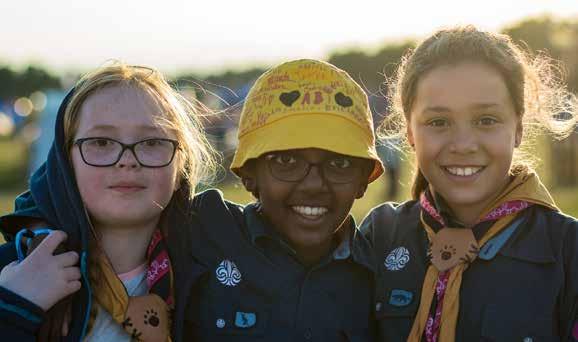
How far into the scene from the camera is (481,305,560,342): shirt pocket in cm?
289

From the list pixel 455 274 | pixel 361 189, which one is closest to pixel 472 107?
pixel 361 189

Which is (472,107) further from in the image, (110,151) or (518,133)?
(110,151)

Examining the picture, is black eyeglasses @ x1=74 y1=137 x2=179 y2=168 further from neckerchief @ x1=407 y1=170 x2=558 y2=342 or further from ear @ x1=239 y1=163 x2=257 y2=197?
neckerchief @ x1=407 y1=170 x2=558 y2=342

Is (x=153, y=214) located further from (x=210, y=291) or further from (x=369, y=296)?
(x=369, y=296)

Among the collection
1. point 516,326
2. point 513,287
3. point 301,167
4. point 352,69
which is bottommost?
point 352,69

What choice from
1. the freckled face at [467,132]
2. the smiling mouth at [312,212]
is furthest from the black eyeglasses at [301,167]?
the freckled face at [467,132]

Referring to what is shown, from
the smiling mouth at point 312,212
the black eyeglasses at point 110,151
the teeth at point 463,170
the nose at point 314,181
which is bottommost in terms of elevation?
the smiling mouth at point 312,212

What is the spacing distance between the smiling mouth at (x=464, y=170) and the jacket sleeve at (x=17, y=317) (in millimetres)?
1662

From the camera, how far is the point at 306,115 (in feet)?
10.1

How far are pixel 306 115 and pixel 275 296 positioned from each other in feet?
2.33

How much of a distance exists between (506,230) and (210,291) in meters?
1.18

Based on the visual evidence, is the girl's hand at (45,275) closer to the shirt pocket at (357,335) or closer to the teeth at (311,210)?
the teeth at (311,210)

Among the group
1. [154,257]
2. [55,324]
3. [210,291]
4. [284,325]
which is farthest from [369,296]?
[55,324]

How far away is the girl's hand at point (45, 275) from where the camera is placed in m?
2.65
